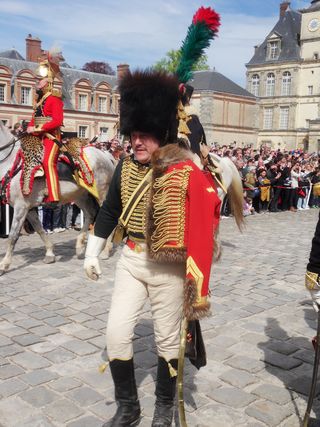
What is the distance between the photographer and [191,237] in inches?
121

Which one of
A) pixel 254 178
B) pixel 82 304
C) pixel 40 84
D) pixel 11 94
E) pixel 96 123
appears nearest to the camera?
pixel 82 304

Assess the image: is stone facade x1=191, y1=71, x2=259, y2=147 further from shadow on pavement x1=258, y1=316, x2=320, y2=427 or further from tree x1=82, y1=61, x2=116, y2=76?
shadow on pavement x1=258, y1=316, x2=320, y2=427

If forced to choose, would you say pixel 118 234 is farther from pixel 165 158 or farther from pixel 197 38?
pixel 197 38

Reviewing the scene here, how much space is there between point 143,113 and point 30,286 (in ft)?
13.7

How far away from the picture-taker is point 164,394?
332 cm

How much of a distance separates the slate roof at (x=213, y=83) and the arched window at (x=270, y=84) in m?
12.2

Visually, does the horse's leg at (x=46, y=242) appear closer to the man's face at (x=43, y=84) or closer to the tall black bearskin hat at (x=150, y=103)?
the man's face at (x=43, y=84)

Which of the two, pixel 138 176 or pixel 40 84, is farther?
pixel 40 84

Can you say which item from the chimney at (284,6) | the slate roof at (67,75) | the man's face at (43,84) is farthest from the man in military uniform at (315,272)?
the chimney at (284,6)

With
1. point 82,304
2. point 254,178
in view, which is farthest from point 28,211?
point 254,178

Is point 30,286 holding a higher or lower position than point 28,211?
lower

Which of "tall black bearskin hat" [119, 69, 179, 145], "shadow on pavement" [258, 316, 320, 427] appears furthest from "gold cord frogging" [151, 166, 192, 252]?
"shadow on pavement" [258, 316, 320, 427]

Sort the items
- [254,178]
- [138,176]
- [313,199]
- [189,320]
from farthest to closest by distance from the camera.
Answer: [313,199] < [254,178] < [138,176] < [189,320]

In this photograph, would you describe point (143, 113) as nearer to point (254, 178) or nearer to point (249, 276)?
point (249, 276)
